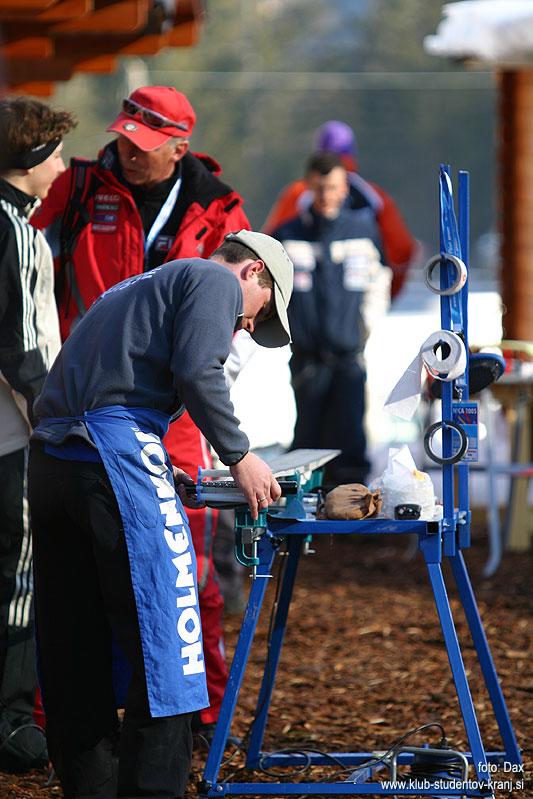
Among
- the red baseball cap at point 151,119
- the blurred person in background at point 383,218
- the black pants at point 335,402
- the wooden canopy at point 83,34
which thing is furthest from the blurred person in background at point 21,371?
the blurred person in background at point 383,218

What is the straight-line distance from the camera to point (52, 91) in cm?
1156

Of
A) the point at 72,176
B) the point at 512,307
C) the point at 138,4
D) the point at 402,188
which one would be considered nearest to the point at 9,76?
the point at 138,4

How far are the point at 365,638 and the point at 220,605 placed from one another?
191cm

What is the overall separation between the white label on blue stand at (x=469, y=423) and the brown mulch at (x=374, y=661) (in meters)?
0.54

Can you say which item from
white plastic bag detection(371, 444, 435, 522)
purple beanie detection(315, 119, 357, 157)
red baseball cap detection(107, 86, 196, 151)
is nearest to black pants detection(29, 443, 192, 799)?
white plastic bag detection(371, 444, 435, 522)

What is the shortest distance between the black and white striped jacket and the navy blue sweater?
32.1 inches

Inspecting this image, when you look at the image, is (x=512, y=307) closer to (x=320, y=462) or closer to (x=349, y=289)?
(x=349, y=289)

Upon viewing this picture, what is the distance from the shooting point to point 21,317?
459 cm

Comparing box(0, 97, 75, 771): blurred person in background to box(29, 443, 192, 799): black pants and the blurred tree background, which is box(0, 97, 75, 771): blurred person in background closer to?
box(29, 443, 192, 799): black pants

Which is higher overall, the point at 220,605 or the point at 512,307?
the point at 512,307

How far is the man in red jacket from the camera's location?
4.89 m

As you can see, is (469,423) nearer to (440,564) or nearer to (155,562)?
(440,564)

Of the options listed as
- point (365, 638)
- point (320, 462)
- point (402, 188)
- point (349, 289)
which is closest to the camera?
point (320, 462)

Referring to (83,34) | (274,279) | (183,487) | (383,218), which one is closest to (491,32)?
(383,218)
